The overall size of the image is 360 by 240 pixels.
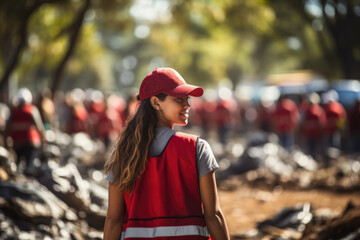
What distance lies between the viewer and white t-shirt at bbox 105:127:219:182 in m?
2.92

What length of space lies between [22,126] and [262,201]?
→ 490cm

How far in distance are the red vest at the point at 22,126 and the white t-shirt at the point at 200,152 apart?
734 cm

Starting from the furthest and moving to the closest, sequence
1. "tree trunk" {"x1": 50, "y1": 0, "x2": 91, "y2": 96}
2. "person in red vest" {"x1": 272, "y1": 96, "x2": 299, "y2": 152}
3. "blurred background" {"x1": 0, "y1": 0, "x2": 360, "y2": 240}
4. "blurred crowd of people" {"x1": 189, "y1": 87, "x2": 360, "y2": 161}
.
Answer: "person in red vest" {"x1": 272, "y1": 96, "x2": 299, "y2": 152}, "tree trunk" {"x1": 50, "y1": 0, "x2": 91, "y2": 96}, "blurred crowd of people" {"x1": 189, "y1": 87, "x2": 360, "y2": 161}, "blurred background" {"x1": 0, "y1": 0, "x2": 360, "y2": 240}

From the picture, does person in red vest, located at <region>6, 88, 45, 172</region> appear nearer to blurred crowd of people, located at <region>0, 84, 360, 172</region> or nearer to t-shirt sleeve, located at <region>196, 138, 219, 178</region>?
blurred crowd of people, located at <region>0, 84, 360, 172</region>

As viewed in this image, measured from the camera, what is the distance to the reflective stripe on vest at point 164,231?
2.95 meters

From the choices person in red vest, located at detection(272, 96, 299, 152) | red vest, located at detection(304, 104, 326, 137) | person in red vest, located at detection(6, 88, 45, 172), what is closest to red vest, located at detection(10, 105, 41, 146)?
person in red vest, located at detection(6, 88, 45, 172)

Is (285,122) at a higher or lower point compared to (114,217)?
higher

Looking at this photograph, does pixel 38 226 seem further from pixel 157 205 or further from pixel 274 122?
pixel 274 122

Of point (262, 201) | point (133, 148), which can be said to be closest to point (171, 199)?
point (133, 148)

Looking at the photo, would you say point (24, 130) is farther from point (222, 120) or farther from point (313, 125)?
point (222, 120)

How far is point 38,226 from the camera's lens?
6.43 m

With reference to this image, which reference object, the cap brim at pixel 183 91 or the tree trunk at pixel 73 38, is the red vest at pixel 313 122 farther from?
the cap brim at pixel 183 91

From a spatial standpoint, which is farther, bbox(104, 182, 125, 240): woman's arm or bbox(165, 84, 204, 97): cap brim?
bbox(104, 182, 125, 240): woman's arm

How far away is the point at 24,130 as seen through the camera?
9.93m
